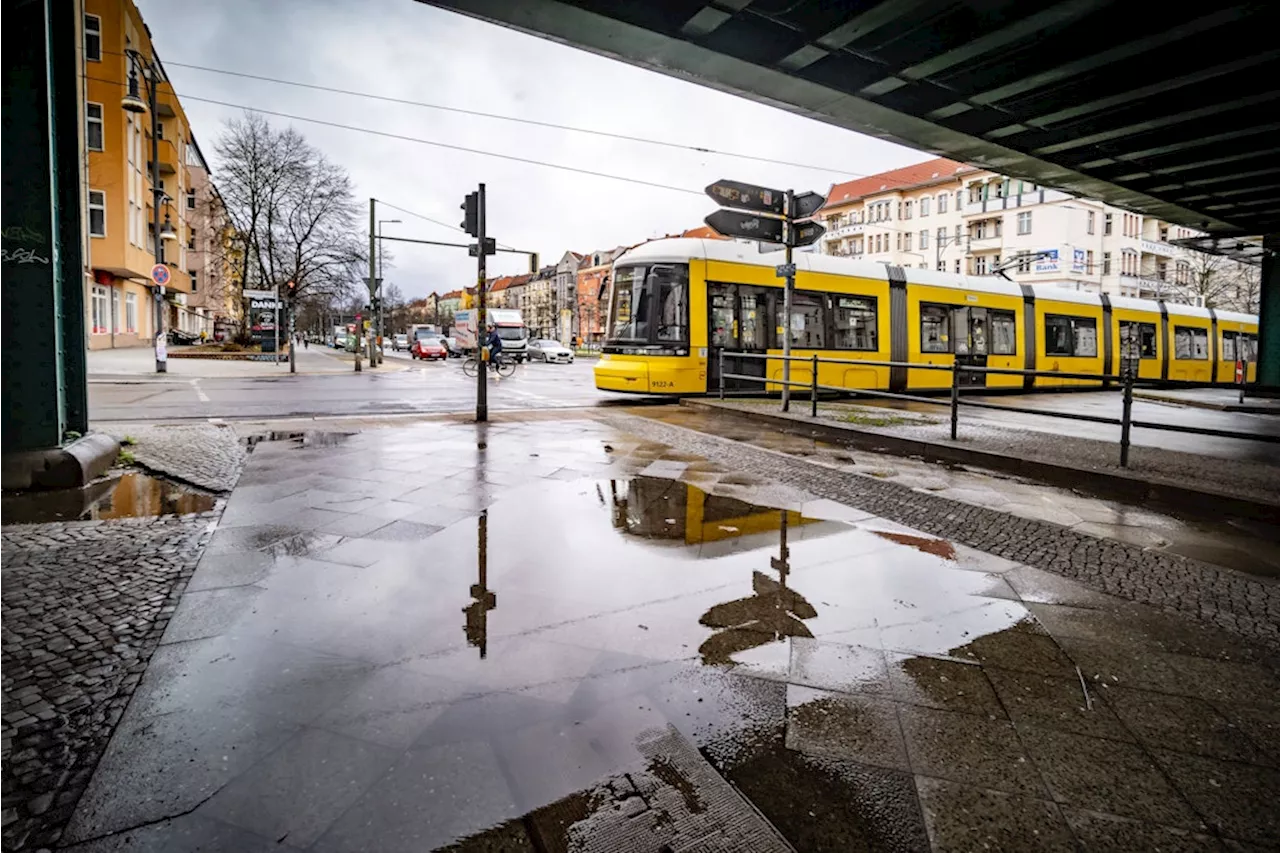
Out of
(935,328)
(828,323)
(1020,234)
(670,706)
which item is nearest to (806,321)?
(828,323)

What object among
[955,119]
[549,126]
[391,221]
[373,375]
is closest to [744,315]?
[955,119]

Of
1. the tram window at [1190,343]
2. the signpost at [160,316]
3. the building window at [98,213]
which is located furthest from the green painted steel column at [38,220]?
the building window at [98,213]

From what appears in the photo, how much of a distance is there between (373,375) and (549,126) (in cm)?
1167

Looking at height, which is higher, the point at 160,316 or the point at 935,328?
the point at 160,316

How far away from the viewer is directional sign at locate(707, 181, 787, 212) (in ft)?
35.3

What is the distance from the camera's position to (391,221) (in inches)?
1469

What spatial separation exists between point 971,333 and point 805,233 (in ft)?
32.2

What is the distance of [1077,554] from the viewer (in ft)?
14.7

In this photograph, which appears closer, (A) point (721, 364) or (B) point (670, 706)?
(B) point (670, 706)

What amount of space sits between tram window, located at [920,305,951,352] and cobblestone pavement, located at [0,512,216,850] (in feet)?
55.4

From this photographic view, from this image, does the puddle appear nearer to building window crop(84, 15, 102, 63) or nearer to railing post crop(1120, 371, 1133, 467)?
railing post crop(1120, 371, 1133, 467)

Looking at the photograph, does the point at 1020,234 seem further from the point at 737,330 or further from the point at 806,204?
the point at 806,204

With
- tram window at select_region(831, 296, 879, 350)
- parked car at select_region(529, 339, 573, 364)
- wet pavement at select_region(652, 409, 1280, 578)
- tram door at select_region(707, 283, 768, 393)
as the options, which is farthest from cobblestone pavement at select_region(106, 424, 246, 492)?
parked car at select_region(529, 339, 573, 364)

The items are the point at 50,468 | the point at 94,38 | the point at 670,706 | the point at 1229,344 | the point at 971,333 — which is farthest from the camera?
the point at 94,38
